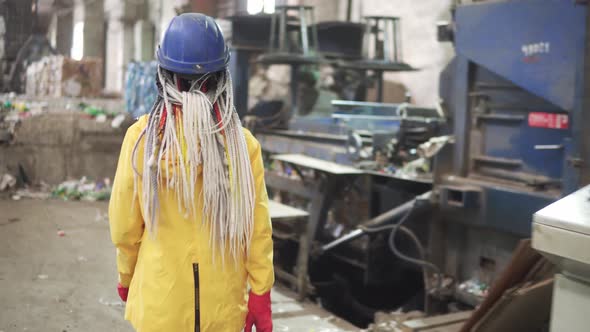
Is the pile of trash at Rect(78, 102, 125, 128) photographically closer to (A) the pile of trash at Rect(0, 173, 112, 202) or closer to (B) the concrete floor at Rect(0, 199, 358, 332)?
(A) the pile of trash at Rect(0, 173, 112, 202)

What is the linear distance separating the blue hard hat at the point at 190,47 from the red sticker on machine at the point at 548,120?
2960 millimetres

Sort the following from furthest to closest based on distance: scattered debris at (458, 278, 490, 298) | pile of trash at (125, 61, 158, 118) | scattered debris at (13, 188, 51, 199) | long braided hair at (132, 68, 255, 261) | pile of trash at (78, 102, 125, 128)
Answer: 1. pile of trash at (125, 61, 158, 118)
2. pile of trash at (78, 102, 125, 128)
3. scattered debris at (13, 188, 51, 199)
4. scattered debris at (458, 278, 490, 298)
5. long braided hair at (132, 68, 255, 261)

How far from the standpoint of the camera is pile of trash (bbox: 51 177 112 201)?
8047mm

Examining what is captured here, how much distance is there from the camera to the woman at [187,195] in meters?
2.05

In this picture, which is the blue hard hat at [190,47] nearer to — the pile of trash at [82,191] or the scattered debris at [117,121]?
the pile of trash at [82,191]

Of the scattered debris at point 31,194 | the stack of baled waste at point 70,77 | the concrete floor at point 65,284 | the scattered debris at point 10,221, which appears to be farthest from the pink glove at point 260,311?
the stack of baled waste at point 70,77

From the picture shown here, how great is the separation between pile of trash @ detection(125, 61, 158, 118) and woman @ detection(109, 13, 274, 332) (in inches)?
306

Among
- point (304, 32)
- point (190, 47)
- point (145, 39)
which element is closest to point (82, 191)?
point (304, 32)

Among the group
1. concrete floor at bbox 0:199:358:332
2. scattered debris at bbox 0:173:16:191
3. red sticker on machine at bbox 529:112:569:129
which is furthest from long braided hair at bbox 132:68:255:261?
scattered debris at bbox 0:173:16:191

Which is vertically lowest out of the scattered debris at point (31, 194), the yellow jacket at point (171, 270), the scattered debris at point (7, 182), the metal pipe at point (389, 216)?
the scattered debris at point (31, 194)

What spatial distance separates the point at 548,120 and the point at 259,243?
295cm

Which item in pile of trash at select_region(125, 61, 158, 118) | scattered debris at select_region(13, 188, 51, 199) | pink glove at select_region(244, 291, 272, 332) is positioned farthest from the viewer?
pile of trash at select_region(125, 61, 158, 118)

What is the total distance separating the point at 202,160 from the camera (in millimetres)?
2090

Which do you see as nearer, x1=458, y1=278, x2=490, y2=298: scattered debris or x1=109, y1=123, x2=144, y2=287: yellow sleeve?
x1=109, y1=123, x2=144, y2=287: yellow sleeve
